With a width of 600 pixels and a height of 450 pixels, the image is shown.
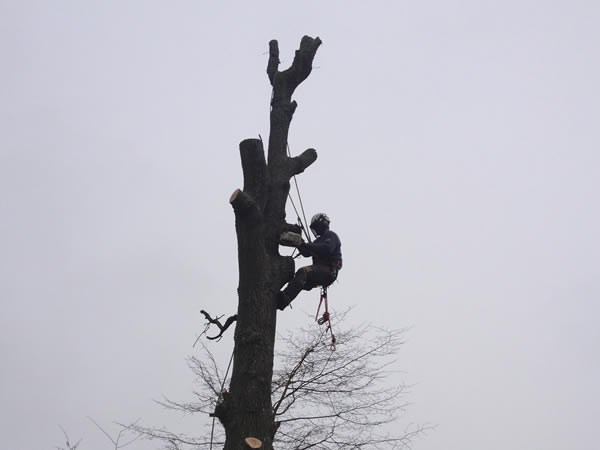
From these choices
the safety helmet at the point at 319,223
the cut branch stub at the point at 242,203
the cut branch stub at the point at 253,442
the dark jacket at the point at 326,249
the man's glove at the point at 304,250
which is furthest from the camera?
the safety helmet at the point at 319,223

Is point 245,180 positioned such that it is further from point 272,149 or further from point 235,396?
point 235,396

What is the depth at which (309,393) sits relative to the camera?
7.15 metres

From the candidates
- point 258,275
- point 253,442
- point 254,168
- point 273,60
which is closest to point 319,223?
point 254,168

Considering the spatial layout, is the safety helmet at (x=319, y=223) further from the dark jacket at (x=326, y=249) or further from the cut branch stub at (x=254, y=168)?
the cut branch stub at (x=254, y=168)

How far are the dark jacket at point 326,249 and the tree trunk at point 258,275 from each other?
1.76 feet

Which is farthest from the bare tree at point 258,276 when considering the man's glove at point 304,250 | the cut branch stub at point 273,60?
the cut branch stub at point 273,60

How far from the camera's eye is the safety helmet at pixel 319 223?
6.36m

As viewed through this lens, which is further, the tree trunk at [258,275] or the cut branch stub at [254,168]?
the cut branch stub at [254,168]

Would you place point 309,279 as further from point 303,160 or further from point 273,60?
point 273,60

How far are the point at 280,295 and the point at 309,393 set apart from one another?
101 inches

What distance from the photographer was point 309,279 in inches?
219

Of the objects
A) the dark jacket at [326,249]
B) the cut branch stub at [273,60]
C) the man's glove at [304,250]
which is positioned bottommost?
the man's glove at [304,250]

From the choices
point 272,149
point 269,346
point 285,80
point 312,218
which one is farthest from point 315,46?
point 269,346

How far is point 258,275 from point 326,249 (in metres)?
1.15
